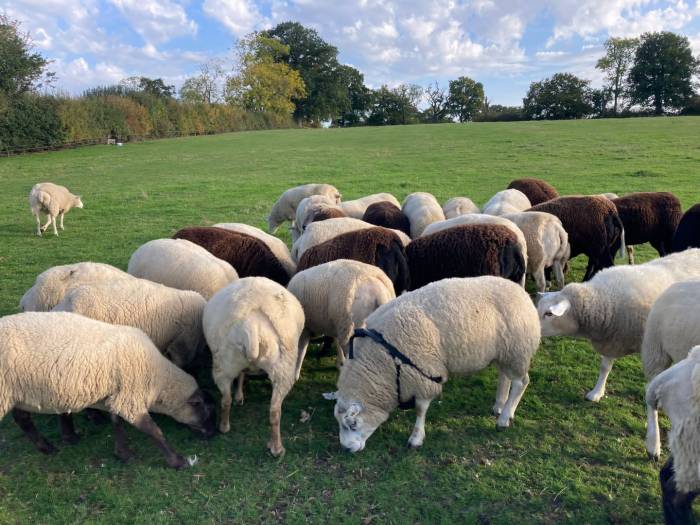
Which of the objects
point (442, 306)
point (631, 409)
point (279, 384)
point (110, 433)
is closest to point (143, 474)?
point (110, 433)

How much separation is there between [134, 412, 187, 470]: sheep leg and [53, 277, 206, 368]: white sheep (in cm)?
101

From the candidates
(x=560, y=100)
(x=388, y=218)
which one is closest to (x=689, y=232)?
(x=388, y=218)

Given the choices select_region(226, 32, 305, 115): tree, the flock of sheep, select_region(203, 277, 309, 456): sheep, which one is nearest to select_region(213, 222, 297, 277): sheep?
the flock of sheep

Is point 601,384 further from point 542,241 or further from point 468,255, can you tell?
point 542,241

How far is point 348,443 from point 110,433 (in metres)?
2.08

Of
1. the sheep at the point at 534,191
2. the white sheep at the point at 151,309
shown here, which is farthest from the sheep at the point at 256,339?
the sheep at the point at 534,191

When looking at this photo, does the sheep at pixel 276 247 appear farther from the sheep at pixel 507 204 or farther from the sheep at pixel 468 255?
the sheep at pixel 507 204

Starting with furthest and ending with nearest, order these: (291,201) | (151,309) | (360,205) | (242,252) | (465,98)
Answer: (465,98) < (291,201) < (360,205) < (242,252) < (151,309)

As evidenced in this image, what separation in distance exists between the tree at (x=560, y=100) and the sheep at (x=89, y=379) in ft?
210

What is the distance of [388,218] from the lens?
8.30 m

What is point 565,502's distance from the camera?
10.7 ft

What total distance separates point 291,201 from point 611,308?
343 inches

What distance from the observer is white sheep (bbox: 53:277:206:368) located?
4379mm

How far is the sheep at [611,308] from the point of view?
14.2ft
